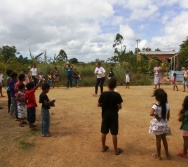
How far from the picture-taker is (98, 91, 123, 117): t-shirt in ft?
15.4

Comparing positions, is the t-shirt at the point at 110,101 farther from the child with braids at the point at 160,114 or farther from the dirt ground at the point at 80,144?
the dirt ground at the point at 80,144

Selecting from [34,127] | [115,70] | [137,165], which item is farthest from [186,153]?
[115,70]

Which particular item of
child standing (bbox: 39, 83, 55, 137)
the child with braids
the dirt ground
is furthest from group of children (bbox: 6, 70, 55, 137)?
the child with braids

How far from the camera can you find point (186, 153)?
15.4 feet

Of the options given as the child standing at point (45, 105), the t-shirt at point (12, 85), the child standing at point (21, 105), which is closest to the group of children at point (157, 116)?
the child standing at point (45, 105)

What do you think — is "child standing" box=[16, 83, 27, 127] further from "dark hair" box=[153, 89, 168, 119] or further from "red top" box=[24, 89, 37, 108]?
"dark hair" box=[153, 89, 168, 119]

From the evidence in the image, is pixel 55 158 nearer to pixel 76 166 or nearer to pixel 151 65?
pixel 76 166

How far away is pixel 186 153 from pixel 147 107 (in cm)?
433

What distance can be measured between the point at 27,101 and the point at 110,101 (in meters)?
2.60

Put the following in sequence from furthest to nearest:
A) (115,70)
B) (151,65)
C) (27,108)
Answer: (151,65) → (115,70) → (27,108)

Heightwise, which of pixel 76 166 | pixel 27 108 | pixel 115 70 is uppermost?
pixel 115 70

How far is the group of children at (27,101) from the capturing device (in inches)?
228

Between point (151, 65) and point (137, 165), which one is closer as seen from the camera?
point (137, 165)

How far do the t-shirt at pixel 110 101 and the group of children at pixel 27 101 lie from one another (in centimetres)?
149
